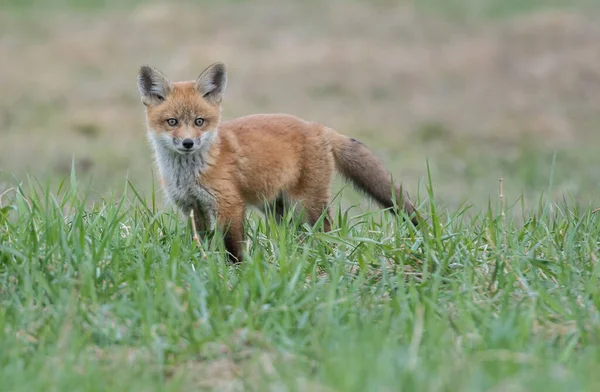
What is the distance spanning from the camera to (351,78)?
17703 mm

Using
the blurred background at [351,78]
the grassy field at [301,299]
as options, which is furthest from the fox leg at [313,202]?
the blurred background at [351,78]

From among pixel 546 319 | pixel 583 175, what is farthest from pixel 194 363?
pixel 583 175

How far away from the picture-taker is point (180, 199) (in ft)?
21.8

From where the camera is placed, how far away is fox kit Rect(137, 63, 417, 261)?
257 inches

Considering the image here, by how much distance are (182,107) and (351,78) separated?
36.8 feet

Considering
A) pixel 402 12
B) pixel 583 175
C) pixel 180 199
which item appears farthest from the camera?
pixel 402 12

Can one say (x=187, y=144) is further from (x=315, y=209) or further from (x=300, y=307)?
(x=300, y=307)

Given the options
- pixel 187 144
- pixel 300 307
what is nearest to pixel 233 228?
pixel 187 144

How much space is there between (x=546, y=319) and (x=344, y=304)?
0.92 m

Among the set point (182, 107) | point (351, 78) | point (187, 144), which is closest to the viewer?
point (187, 144)

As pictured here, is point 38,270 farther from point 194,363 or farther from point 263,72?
point 263,72

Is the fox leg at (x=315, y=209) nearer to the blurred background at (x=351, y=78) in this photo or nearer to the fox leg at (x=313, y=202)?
the fox leg at (x=313, y=202)

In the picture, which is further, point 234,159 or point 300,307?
point 234,159

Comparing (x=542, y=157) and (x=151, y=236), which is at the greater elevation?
(x=151, y=236)
